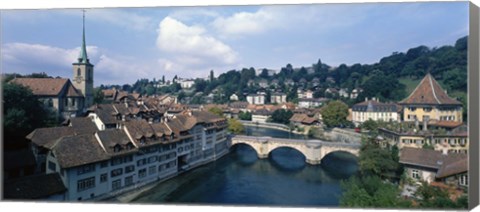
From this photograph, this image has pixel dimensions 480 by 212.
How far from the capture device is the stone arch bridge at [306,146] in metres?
17.0

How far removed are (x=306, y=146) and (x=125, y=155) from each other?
835 cm

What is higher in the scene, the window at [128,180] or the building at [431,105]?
the building at [431,105]

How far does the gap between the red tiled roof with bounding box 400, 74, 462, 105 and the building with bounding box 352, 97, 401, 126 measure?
68.9 inches

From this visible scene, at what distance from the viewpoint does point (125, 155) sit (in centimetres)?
1252

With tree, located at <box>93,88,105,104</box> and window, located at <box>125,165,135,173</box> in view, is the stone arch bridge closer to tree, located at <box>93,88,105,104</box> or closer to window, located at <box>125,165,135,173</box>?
tree, located at <box>93,88,105,104</box>

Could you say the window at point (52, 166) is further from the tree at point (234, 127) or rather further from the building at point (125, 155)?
the tree at point (234, 127)

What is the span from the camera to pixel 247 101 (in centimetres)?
3114

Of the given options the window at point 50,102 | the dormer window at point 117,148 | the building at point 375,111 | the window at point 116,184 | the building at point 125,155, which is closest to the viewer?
the building at point 125,155

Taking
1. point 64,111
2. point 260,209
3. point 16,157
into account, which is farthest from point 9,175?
point 260,209

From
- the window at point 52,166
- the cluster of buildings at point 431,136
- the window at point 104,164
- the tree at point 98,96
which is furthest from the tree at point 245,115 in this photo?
the window at point 52,166

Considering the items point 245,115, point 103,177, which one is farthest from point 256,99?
point 103,177

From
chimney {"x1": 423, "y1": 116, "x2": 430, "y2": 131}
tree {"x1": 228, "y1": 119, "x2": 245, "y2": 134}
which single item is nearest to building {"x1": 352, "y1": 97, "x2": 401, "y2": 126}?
chimney {"x1": 423, "y1": 116, "x2": 430, "y2": 131}

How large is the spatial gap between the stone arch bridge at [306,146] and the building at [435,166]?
16.1ft

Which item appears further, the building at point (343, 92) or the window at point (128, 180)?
the building at point (343, 92)
